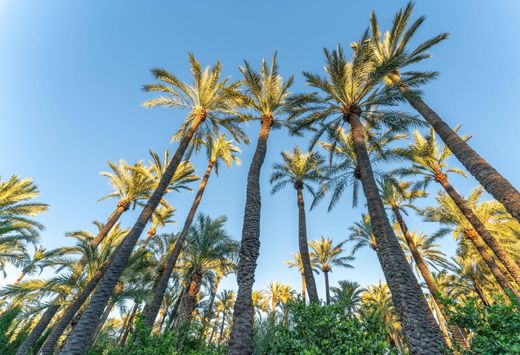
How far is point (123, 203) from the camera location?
801 inches

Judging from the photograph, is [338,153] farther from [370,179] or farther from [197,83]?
[197,83]

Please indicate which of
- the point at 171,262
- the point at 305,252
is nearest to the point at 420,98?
the point at 305,252

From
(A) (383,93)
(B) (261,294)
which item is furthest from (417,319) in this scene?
(B) (261,294)

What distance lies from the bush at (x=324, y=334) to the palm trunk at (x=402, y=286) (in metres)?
0.98

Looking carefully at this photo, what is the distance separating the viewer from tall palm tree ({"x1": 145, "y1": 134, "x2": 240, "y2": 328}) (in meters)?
14.0

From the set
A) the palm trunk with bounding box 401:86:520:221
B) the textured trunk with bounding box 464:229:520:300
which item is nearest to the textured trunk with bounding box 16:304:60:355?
the palm trunk with bounding box 401:86:520:221

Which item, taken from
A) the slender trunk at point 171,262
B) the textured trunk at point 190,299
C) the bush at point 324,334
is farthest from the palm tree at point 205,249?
the bush at point 324,334

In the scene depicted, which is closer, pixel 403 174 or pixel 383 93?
pixel 383 93

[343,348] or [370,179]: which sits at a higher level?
[370,179]

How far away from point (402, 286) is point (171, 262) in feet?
41.2

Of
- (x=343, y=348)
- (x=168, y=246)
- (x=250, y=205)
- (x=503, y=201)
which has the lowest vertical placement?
(x=343, y=348)

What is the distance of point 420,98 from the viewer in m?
11.5

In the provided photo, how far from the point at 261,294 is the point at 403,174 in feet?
96.4

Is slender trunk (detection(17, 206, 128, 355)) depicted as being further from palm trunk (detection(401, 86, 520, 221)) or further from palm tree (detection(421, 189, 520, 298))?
palm tree (detection(421, 189, 520, 298))
